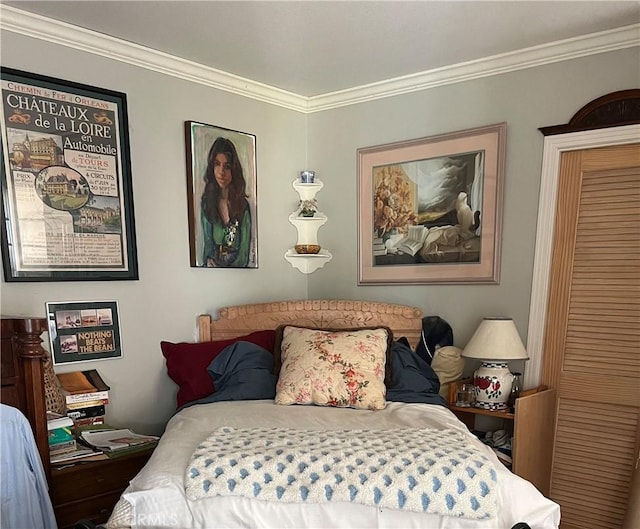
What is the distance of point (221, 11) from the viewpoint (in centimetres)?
218

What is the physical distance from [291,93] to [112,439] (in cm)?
222

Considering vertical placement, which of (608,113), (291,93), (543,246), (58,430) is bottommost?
(58,430)

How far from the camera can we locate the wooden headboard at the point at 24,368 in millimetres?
1789

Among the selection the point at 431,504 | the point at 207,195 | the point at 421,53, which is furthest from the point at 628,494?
the point at 207,195

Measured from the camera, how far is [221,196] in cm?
295

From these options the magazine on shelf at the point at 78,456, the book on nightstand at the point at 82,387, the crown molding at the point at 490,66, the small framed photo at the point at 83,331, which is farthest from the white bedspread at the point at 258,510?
the crown molding at the point at 490,66

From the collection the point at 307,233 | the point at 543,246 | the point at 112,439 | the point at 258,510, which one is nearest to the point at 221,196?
the point at 307,233

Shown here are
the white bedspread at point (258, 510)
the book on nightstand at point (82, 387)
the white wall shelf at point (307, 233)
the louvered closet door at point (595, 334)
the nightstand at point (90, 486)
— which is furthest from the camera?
the white wall shelf at point (307, 233)

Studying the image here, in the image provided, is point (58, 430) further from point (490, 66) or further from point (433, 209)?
point (490, 66)

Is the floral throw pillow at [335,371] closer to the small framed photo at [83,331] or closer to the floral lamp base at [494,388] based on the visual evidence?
the floral lamp base at [494,388]

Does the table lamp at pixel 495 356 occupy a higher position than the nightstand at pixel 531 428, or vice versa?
Answer: the table lamp at pixel 495 356

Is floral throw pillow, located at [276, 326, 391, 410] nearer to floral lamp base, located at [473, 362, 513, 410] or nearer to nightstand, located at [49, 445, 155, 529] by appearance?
floral lamp base, located at [473, 362, 513, 410]

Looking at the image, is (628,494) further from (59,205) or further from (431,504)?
(59,205)

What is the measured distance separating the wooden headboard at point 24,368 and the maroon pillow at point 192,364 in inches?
30.0
